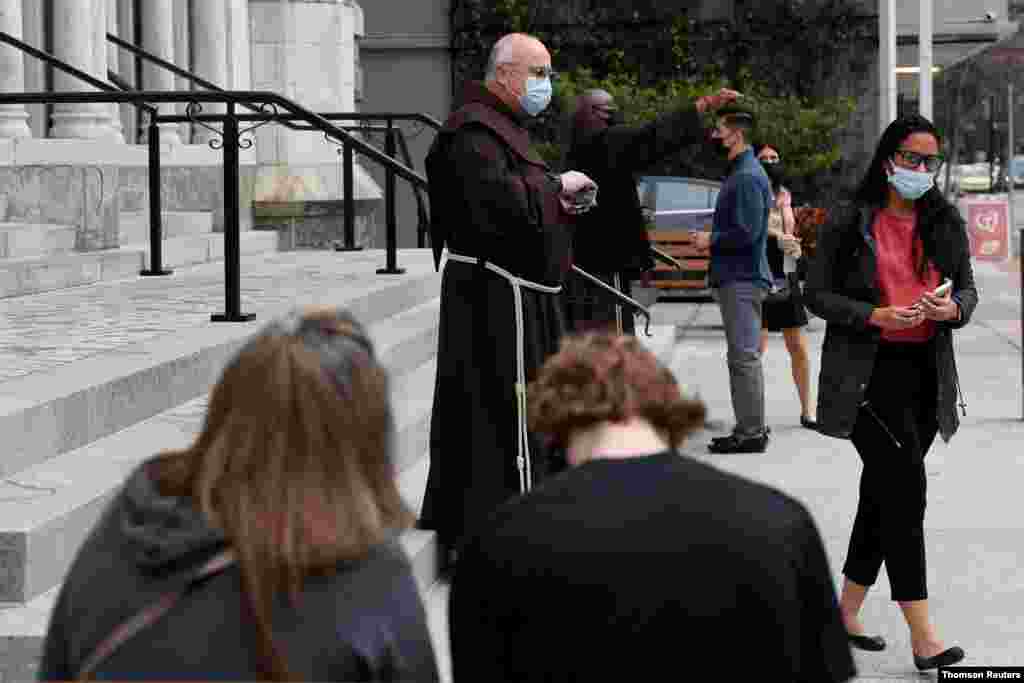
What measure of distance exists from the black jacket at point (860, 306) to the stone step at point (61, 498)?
1846 millimetres

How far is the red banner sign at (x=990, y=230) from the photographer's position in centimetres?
1541

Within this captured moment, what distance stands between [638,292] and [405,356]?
11.5ft

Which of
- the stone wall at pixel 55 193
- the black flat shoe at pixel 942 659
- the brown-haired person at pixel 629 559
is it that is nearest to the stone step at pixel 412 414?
the black flat shoe at pixel 942 659

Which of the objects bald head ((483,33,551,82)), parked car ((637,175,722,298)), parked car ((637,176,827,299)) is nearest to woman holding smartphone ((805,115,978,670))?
bald head ((483,33,551,82))

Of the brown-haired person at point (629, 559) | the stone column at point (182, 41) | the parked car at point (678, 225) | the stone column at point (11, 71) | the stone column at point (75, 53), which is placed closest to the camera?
the brown-haired person at point (629, 559)

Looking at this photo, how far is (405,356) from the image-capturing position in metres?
10.5

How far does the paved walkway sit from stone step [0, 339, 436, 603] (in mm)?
1192

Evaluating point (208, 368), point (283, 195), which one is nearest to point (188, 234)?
point (283, 195)

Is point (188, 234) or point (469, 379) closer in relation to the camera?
point (469, 379)

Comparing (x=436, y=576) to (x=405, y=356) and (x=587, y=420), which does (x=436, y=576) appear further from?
(x=587, y=420)

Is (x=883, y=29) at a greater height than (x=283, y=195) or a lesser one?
greater

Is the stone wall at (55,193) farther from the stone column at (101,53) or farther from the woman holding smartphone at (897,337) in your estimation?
the woman holding smartphone at (897,337)

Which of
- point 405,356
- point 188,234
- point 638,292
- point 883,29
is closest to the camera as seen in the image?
point 405,356

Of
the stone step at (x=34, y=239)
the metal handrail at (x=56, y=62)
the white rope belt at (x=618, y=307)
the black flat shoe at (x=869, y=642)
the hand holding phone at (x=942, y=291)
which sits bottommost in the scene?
the black flat shoe at (x=869, y=642)
